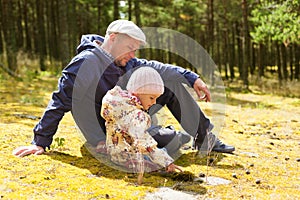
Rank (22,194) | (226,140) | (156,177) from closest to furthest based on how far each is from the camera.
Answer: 1. (22,194)
2. (156,177)
3. (226,140)

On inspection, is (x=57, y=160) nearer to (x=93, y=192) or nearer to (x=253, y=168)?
(x=93, y=192)

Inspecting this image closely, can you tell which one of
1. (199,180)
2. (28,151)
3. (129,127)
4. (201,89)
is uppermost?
(201,89)

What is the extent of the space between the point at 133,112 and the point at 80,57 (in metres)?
0.87

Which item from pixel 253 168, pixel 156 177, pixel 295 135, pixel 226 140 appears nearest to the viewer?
pixel 156 177

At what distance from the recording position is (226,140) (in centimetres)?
519

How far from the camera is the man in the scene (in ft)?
11.3

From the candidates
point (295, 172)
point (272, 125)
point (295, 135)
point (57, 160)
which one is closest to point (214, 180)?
point (295, 172)

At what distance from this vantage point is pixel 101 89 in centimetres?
371

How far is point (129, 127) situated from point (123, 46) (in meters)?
0.83

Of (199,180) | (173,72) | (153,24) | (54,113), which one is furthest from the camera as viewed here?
(153,24)

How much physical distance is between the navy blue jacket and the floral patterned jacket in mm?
446

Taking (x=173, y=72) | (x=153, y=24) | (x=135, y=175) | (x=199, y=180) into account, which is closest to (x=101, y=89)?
(x=173, y=72)

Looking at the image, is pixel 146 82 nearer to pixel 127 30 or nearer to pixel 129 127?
pixel 129 127

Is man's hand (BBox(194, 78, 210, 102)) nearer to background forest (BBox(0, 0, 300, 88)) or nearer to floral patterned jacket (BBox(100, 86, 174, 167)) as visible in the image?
floral patterned jacket (BBox(100, 86, 174, 167))
